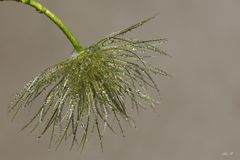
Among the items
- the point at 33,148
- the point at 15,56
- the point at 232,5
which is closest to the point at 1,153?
the point at 33,148

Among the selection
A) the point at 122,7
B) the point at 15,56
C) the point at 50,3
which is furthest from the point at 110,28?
the point at 15,56

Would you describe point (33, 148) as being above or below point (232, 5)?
below

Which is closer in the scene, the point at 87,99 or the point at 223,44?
the point at 87,99

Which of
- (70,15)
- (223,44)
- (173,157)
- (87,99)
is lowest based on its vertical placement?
(87,99)

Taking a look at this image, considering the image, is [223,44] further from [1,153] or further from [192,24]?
[1,153]

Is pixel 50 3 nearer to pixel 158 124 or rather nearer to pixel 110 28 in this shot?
pixel 110 28

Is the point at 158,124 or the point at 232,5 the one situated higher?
the point at 232,5
